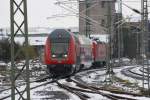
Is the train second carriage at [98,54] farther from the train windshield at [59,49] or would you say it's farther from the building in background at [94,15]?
the train windshield at [59,49]

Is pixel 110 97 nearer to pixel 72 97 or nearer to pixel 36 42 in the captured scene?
pixel 72 97

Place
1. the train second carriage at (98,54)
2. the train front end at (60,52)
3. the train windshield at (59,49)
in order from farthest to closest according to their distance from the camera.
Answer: the train second carriage at (98,54)
the train windshield at (59,49)
the train front end at (60,52)

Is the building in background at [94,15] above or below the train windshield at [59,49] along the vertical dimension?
above

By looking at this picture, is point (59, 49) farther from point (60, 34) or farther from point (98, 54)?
point (98, 54)

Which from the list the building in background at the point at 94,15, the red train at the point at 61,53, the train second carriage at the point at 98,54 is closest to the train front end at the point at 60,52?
the red train at the point at 61,53

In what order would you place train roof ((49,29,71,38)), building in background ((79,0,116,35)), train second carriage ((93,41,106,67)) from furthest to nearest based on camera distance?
train second carriage ((93,41,106,67)), building in background ((79,0,116,35)), train roof ((49,29,71,38))

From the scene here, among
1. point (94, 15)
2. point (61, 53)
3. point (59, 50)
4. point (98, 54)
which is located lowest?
point (98, 54)

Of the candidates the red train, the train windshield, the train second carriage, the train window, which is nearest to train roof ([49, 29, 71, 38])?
the red train

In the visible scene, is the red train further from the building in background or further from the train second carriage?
the train second carriage

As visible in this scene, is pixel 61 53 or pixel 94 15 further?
pixel 94 15

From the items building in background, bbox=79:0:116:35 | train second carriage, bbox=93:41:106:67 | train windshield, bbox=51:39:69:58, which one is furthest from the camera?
train second carriage, bbox=93:41:106:67

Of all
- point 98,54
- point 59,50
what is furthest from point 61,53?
point 98,54

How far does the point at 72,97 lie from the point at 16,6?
7.64 m

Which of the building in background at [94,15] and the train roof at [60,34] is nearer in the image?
the train roof at [60,34]
